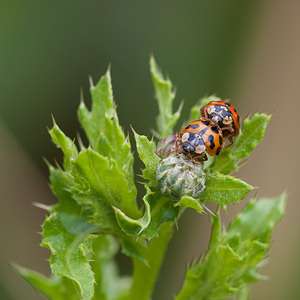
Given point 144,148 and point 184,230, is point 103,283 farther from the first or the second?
point 184,230

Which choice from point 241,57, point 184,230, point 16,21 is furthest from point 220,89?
point 16,21

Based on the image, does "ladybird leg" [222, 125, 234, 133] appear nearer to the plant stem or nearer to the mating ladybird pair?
the mating ladybird pair

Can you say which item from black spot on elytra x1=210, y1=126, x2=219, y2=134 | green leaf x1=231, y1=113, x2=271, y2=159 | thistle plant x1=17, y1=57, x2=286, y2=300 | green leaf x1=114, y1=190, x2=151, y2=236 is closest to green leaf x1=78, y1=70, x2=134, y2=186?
thistle plant x1=17, y1=57, x2=286, y2=300

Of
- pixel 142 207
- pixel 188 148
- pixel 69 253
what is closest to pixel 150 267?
pixel 142 207

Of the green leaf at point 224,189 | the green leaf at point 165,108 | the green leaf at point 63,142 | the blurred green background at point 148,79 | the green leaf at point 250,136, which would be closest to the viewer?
the green leaf at point 224,189

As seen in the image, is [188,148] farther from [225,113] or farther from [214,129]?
[225,113]

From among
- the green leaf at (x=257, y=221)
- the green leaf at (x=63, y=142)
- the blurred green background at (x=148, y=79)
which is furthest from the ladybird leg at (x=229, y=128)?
the blurred green background at (x=148, y=79)

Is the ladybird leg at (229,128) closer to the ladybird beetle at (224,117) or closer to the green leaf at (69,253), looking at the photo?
the ladybird beetle at (224,117)
